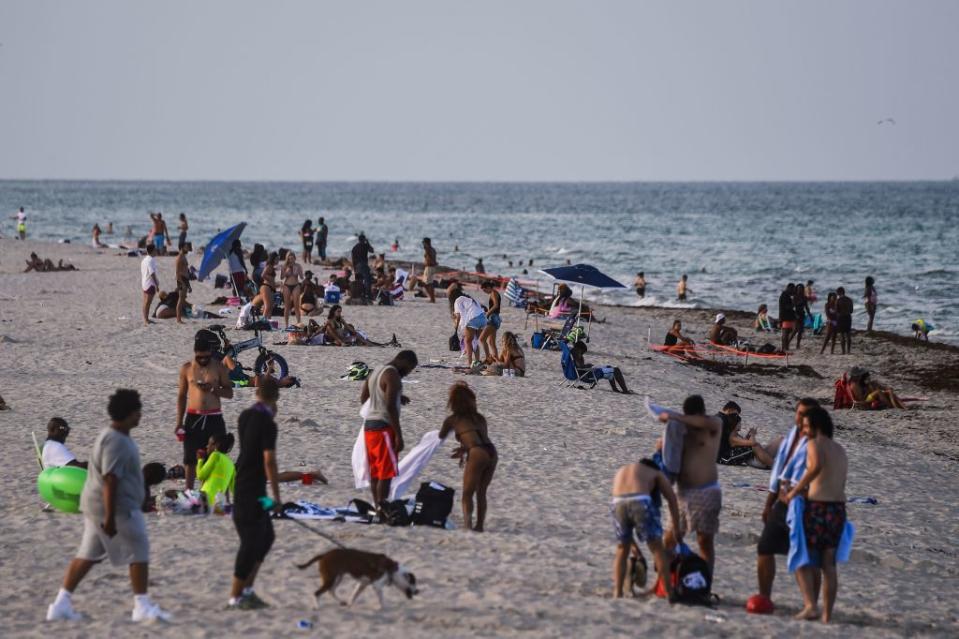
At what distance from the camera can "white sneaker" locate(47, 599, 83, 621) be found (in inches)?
306

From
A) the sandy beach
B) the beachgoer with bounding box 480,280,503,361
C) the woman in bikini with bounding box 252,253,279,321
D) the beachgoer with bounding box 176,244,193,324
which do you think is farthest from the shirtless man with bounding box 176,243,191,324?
the beachgoer with bounding box 480,280,503,361

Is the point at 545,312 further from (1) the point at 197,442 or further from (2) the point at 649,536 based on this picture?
(2) the point at 649,536

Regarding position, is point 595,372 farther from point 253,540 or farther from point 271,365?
point 253,540

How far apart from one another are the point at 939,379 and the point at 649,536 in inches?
717

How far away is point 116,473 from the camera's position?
23.9 ft

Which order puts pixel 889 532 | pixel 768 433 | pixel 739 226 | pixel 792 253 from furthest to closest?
pixel 739 226, pixel 792 253, pixel 768 433, pixel 889 532

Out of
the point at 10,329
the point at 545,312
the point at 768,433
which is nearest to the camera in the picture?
the point at 768,433

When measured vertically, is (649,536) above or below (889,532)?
above

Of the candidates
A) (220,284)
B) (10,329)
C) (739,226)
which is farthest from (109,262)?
(739,226)

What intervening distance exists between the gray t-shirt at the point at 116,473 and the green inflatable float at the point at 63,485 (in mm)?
2891

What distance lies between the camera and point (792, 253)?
6962 cm

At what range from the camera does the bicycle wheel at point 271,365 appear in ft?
56.2

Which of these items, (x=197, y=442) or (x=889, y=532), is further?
(x=889, y=532)

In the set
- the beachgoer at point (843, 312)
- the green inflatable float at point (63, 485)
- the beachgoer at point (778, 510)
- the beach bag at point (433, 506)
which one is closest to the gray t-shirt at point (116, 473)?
the green inflatable float at point (63, 485)
